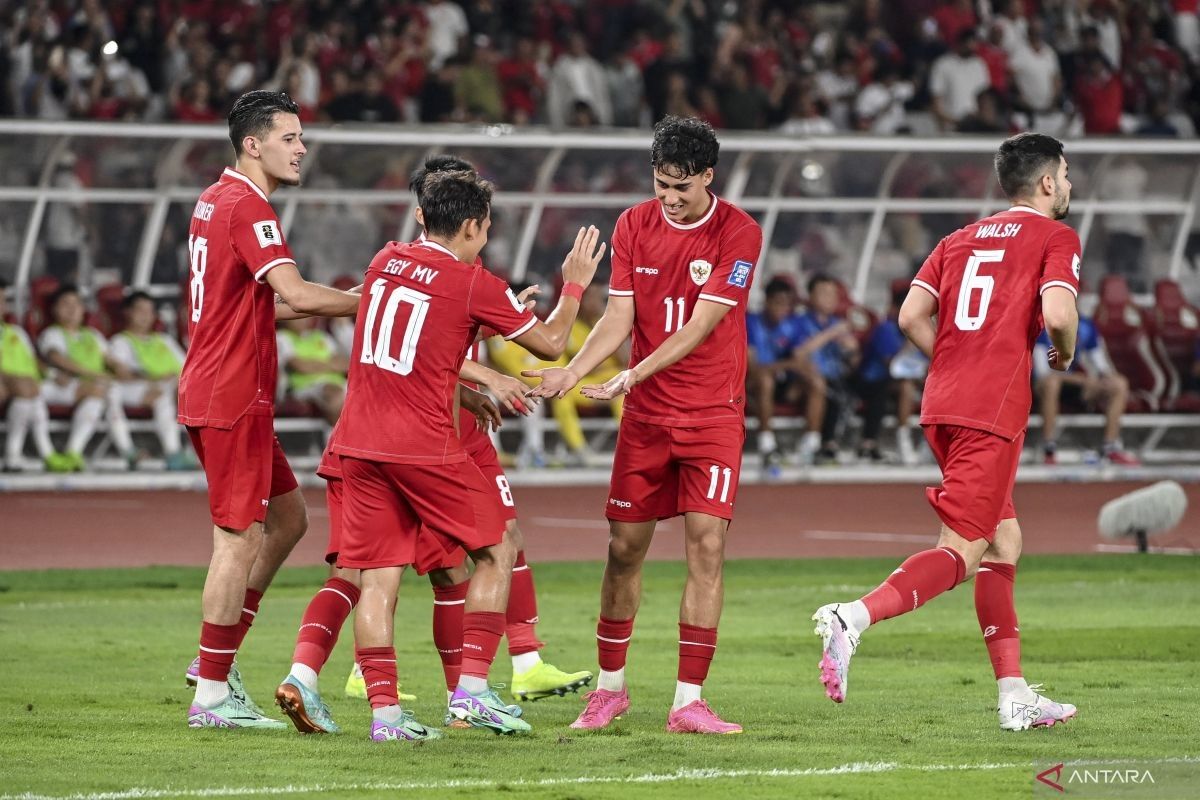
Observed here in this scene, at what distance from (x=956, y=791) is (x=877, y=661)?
350cm

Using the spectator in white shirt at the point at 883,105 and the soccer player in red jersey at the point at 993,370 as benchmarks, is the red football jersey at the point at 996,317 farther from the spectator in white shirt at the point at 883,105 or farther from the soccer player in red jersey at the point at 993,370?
the spectator in white shirt at the point at 883,105

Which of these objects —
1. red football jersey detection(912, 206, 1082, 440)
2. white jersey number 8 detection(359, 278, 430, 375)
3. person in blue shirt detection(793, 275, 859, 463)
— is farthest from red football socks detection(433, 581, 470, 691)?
person in blue shirt detection(793, 275, 859, 463)

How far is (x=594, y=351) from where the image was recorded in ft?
24.3

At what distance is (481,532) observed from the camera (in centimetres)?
695

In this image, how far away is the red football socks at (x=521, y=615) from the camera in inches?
316

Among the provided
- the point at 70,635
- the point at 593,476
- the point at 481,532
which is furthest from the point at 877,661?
the point at 593,476

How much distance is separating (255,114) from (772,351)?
1345 centimetres

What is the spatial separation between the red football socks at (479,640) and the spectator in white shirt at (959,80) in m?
17.1

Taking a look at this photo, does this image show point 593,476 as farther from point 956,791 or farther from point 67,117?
point 956,791

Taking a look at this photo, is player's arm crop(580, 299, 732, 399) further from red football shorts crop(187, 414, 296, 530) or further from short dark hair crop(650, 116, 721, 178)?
red football shorts crop(187, 414, 296, 530)

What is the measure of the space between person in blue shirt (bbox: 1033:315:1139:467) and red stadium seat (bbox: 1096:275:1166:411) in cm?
43

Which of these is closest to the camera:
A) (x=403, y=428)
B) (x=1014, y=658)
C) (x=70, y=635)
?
(x=403, y=428)

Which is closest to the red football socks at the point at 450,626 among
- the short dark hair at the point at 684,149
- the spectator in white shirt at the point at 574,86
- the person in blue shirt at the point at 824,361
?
the short dark hair at the point at 684,149

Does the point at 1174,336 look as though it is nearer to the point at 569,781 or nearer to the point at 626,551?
the point at 626,551
